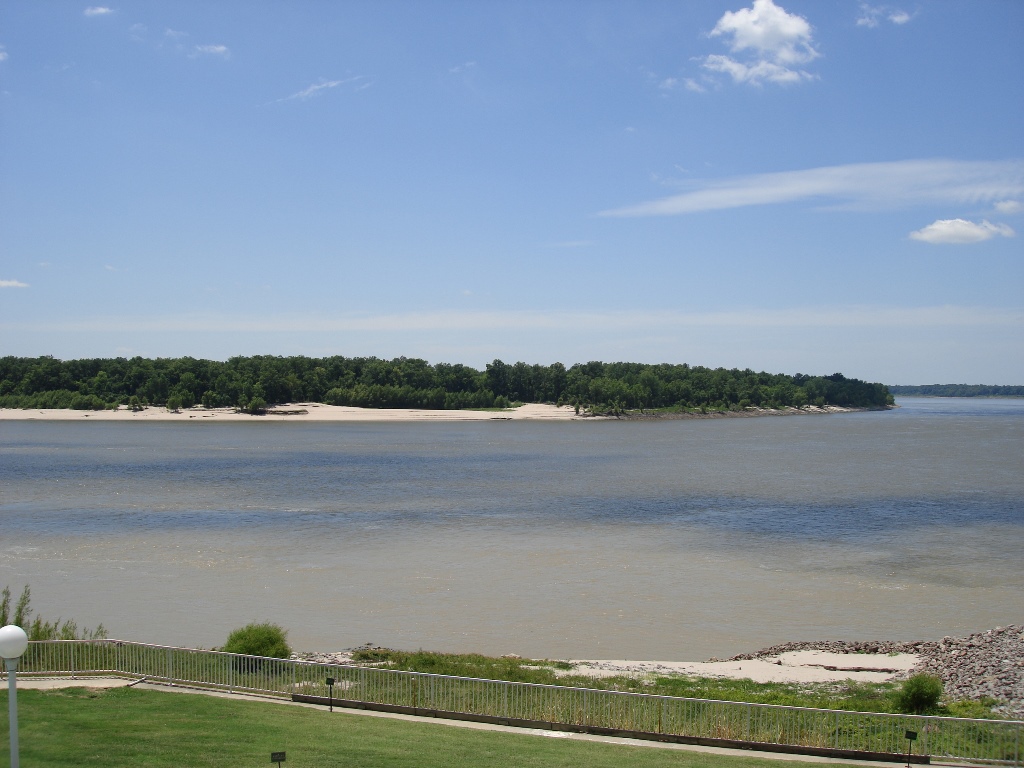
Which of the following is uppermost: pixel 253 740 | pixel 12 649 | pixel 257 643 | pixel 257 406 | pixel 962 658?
pixel 257 406

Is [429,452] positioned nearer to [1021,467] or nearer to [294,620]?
[1021,467]

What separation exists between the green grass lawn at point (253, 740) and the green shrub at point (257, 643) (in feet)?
9.05

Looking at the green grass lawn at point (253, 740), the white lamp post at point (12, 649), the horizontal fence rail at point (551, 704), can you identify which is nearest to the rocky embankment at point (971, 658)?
the horizontal fence rail at point (551, 704)

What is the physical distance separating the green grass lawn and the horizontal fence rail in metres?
0.84

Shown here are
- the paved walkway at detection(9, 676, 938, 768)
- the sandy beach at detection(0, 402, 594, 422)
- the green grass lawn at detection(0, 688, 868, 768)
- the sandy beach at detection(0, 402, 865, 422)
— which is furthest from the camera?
the sandy beach at detection(0, 402, 865, 422)

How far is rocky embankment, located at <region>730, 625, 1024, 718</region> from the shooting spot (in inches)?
676

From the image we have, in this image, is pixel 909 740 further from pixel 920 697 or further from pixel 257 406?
pixel 257 406

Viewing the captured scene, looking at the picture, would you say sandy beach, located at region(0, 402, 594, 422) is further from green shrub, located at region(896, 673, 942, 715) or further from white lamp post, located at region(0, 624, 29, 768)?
white lamp post, located at region(0, 624, 29, 768)

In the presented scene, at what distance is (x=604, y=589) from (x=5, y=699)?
19.6 metres

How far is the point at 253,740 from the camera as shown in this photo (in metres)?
12.0

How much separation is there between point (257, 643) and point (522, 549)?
19.5 m

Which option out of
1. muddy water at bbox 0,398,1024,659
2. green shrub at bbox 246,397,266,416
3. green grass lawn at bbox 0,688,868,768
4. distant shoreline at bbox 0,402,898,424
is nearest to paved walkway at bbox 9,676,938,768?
green grass lawn at bbox 0,688,868,768

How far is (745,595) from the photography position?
28250mm

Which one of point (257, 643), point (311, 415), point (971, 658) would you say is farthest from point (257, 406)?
point (971, 658)
